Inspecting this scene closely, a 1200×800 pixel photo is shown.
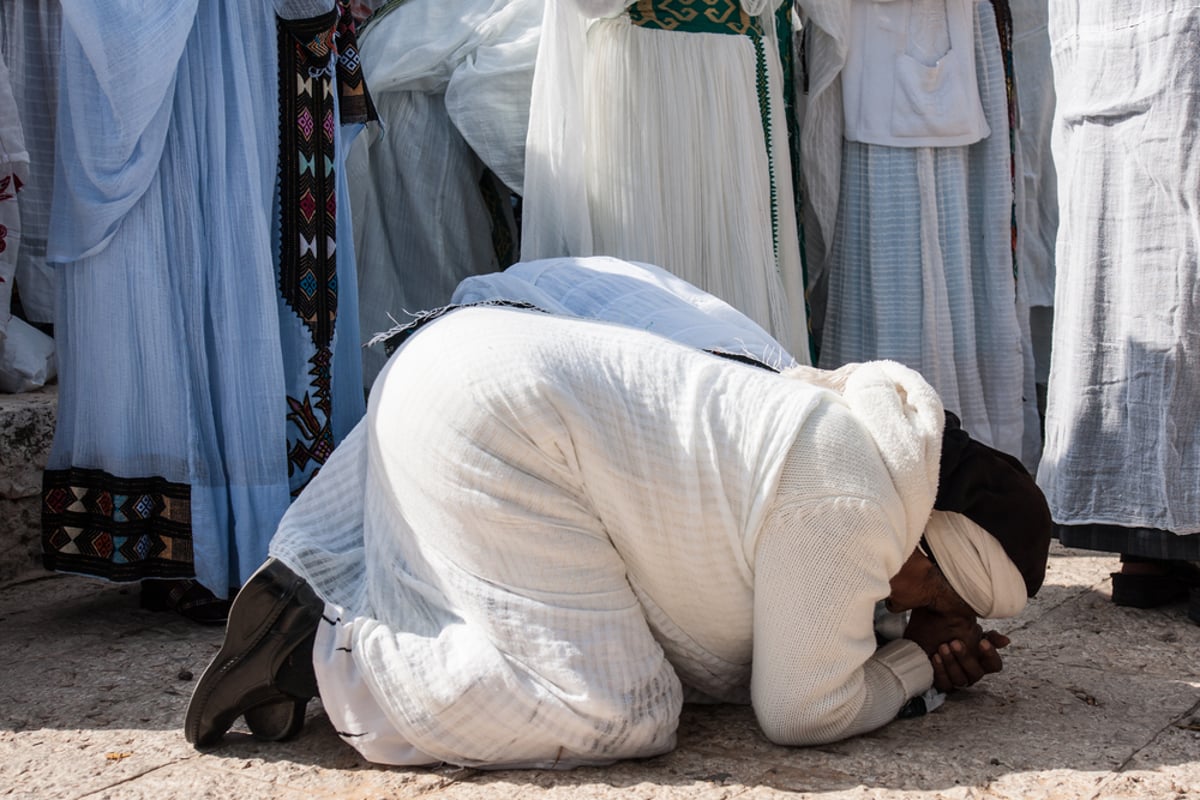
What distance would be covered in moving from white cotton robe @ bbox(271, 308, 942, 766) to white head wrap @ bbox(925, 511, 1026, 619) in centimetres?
13

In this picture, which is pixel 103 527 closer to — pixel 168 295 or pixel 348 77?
pixel 168 295

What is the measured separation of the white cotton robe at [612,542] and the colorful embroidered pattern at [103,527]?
1063 mm

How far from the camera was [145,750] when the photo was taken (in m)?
2.40

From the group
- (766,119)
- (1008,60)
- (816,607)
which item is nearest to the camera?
(816,607)

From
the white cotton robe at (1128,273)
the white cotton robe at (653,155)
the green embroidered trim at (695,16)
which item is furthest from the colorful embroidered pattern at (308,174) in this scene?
the white cotton robe at (1128,273)

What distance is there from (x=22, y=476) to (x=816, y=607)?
253 cm

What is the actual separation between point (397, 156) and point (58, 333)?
182 centimetres

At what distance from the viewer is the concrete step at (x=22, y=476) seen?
3734 millimetres

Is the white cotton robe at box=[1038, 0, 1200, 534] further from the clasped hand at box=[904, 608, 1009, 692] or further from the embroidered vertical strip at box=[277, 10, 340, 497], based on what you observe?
the embroidered vertical strip at box=[277, 10, 340, 497]

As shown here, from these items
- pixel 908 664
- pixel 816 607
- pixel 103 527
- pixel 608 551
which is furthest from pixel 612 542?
pixel 103 527

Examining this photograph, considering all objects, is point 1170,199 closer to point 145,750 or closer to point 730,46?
point 730,46

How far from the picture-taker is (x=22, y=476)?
3.78 metres

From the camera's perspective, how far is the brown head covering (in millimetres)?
2303

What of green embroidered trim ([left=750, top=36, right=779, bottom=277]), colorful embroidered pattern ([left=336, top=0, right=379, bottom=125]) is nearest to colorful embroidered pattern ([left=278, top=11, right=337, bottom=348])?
colorful embroidered pattern ([left=336, top=0, right=379, bottom=125])
